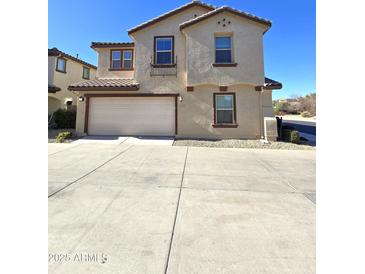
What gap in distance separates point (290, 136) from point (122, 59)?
40.8ft

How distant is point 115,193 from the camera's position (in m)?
4.59

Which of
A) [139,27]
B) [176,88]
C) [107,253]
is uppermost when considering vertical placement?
[139,27]

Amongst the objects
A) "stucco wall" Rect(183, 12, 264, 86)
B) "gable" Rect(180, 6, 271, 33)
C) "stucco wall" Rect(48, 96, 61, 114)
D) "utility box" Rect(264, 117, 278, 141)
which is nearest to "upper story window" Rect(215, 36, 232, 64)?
"stucco wall" Rect(183, 12, 264, 86)

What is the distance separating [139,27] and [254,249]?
542 inches

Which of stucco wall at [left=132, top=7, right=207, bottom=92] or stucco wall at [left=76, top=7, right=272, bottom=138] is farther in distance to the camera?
stucco wall at [left=132, top=7, right=207, bottom=92]

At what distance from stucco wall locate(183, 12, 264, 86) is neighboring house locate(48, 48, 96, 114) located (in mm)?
11944

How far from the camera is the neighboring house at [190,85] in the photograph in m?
12.2

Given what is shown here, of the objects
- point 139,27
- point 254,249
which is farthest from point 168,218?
point 139,27

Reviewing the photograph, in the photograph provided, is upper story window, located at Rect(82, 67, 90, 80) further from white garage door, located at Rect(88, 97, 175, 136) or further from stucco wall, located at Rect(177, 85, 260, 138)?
stucco wall, located at Rect(177, 85, 260, 138)

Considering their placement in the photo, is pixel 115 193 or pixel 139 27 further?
pixel 139 27

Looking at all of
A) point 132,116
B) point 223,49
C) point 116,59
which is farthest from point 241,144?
Result: point 116,59

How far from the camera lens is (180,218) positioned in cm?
355

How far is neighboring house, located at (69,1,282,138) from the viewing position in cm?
1216
